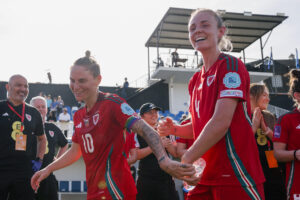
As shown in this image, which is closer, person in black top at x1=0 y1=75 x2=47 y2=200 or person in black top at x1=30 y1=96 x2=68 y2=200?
person in black top at x1=0 y1=75 x2=47 y2=200

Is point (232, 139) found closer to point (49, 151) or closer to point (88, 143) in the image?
point (88, 143)

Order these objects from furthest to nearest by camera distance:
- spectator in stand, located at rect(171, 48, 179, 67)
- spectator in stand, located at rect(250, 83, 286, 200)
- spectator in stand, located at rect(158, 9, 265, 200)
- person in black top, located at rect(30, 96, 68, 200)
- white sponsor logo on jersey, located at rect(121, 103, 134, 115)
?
spectator in stand, located at rect(171, 48, 179, 67) < person in black top, located at rect(30, 96, 68, 200) < spectator in stand, located at rect(250, 83, 286, 200) < white sponsor logo on jersey, located at rect(121, 103, 134, 115) < spectator in stand, located at rect(158, 9, 265, 200)

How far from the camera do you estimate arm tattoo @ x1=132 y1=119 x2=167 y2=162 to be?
2475mm

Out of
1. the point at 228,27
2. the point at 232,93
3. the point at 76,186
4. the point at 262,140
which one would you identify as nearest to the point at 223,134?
the point at 232,93

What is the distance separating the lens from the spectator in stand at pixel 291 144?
11.8 ft

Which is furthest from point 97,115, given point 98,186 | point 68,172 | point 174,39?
point 174,39

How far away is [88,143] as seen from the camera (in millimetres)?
3105

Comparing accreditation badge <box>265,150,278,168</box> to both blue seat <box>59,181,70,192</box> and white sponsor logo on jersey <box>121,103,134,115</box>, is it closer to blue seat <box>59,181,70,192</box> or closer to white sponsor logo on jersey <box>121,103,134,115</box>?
white sponsor logo on jersey <box>121,103,134,115</box>

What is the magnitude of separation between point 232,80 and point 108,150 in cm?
133

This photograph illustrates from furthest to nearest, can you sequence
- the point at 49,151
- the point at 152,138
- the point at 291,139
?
the point at 49,151 < the point at 291,139 < the point at 152,138

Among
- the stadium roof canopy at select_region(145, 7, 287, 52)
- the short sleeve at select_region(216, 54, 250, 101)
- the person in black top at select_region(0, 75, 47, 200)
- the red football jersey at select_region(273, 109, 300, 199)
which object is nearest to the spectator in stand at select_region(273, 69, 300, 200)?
the red football jersey at select_region(273, 109, 300, 199)

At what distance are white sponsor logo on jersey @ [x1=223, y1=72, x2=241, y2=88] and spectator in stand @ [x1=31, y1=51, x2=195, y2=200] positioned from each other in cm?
77

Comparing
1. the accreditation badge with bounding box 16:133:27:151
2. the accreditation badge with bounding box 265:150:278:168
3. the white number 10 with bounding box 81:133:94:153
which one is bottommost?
the accreditation badge with bounding box 265:150:278:168

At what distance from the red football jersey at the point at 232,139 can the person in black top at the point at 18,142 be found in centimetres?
362
